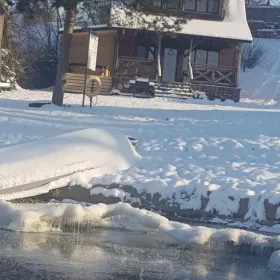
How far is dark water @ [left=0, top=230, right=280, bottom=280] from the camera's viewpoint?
6.55 meters

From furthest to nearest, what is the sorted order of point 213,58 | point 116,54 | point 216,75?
1. point 213,58
2. point 216,75
3. point 116,54

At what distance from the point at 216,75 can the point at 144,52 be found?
4.17m

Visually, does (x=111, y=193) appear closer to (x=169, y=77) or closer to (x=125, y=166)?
(x=125, y=166)

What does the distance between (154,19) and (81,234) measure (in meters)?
12.7

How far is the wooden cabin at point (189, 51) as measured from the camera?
112 feet

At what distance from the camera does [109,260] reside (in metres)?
7.24

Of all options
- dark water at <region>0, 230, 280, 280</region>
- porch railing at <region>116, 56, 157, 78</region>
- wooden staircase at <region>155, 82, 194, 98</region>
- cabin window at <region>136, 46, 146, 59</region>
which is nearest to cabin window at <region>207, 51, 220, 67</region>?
cabin window at <region>136, 46, 146, 59</region>

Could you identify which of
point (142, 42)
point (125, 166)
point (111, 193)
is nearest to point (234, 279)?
point (111, 193)

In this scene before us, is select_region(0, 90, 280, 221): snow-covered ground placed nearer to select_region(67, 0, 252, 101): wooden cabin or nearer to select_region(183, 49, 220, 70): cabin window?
select_region(67, 0, 252, 101): wooden cabin

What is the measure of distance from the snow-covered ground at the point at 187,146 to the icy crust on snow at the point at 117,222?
1913 mm

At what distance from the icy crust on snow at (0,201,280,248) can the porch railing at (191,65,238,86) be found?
1005 inches

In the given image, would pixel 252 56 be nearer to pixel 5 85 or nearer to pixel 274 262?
pixel 5 85

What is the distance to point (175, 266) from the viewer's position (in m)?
7.16

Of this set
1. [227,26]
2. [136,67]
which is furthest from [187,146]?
[227,26]
